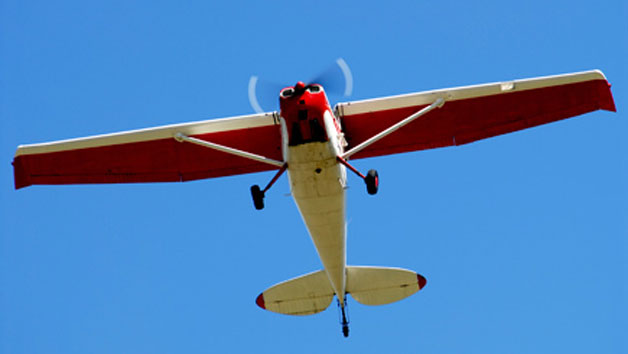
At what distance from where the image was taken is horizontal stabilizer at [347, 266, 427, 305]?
1886cm

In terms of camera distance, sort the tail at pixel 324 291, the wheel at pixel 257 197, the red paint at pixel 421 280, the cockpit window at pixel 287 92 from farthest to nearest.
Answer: the tail at pixel 324 291
the red paint at pixel 421 280
the wheel at pixel 257 197
the cockpit window at pixel 287 92

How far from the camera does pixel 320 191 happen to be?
15.7 m

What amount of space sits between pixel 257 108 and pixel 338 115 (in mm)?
1897

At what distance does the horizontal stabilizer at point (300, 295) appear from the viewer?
62.5 feet

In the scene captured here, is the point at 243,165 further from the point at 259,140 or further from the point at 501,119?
the point at 501,119

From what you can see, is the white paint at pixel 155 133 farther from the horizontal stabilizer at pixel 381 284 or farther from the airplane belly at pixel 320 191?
the horizontal stabilizer at pixel 381 284

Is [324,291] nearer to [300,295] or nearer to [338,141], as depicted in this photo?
[300,295]

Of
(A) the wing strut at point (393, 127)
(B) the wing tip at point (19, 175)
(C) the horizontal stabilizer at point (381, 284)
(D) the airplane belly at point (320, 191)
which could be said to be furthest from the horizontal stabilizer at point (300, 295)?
(B) the wing tip at point (19, 175)

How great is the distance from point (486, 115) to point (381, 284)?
4.40 m

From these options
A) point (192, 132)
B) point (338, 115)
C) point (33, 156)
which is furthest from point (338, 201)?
point (33, 156)

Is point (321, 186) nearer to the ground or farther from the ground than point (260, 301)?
farther from the ground

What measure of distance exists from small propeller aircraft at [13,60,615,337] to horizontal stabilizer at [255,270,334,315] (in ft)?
0.60

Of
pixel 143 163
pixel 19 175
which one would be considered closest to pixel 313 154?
pixel 143 163

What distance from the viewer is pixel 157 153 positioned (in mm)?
17906
